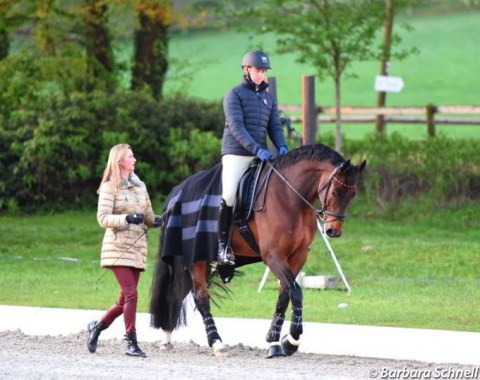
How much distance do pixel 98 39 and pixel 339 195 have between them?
18.0 metres

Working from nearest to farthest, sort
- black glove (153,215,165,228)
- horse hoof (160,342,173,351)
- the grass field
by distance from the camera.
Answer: black glove (153,215,165,228) < horse hoof (160,342,173,351) < the grass field

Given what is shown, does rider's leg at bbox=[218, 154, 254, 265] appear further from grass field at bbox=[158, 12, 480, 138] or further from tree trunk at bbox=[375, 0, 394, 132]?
grass field at bbox=[158, 12, 480, 138]

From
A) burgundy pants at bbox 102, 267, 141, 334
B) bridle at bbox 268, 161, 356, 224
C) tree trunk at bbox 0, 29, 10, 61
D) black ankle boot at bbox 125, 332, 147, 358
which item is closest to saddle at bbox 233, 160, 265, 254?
bridle at bbox 268, 161, 356, 224

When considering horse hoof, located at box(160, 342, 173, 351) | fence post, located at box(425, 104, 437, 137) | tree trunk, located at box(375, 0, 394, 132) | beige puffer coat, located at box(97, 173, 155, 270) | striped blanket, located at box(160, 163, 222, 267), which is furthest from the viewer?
fence post, located at box(425, 104, 437, 137)

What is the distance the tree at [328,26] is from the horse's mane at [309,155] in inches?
531

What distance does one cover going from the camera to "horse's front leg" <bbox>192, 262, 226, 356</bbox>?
11591 mm

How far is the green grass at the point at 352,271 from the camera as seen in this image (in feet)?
47.4

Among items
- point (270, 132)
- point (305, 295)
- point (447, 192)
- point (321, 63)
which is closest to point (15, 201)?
point (321, 63)

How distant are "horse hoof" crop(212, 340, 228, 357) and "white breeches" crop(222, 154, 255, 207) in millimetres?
1332

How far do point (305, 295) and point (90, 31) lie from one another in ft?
45.2

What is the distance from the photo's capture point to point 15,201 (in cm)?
2634

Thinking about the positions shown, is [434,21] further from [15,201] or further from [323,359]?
[323,359]

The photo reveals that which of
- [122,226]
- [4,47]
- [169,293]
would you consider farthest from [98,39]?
[122,226]

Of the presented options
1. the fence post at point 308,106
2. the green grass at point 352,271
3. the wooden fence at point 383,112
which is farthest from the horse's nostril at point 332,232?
the wooden fence at point 383,112
